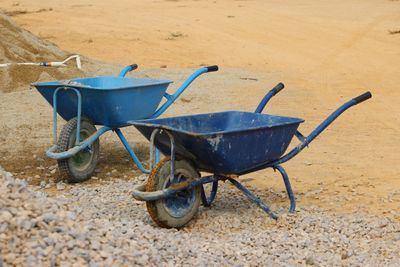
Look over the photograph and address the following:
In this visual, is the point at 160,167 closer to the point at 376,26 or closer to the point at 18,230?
the point at 18,230

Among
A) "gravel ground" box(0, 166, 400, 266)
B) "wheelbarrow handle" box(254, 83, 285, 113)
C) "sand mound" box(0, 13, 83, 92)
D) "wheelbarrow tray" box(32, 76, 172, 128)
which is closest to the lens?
"gravel ground" box(0, 166, 400, 266)

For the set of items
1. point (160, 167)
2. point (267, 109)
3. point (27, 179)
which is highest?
point (160, 167)

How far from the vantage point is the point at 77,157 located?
24.9ft

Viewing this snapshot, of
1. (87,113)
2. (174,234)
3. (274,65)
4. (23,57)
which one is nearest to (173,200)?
(174,234)

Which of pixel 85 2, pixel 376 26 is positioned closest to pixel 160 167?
pixel 376 26

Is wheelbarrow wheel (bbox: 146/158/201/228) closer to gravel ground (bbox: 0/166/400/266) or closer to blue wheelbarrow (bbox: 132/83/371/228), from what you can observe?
blue wheelbarrow (bbox: 132/83/371/228)

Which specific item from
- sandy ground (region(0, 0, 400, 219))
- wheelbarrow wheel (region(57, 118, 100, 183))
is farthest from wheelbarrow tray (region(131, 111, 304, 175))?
wheelbarrow wheel (region(57, 118, 100, 183))

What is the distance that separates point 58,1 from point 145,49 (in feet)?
39.1

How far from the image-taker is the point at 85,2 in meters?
27.5

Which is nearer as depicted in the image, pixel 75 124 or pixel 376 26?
pixel 75 124

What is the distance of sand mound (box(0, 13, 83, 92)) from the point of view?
11.1 meters

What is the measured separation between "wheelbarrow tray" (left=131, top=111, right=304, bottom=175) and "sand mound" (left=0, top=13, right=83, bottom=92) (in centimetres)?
516

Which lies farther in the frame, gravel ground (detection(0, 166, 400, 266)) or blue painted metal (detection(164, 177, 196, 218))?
blue painted metal (detection(164, 177, 196, 218))

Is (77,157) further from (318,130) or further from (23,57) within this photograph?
(23,57)
